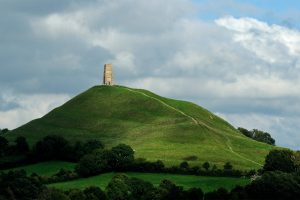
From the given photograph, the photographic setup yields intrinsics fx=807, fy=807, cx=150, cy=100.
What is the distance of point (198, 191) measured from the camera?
4889 inches

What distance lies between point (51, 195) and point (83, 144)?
6145 centimetres

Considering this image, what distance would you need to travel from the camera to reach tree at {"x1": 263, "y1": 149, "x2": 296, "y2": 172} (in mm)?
149250

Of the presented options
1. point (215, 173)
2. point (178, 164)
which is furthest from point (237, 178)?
point (178, 164)

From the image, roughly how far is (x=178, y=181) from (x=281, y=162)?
21.2 meters

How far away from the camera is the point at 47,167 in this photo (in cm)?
16325

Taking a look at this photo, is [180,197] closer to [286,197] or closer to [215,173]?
[286,197]

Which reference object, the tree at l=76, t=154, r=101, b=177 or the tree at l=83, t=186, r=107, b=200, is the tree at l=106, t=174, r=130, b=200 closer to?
the tree at l=83, t=186, r=107, b=200

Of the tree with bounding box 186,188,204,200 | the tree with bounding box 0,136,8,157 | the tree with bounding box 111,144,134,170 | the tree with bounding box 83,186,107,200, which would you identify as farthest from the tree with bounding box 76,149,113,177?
the tree with bounding box 186,188,204,200

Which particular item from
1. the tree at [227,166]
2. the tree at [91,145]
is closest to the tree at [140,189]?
the tree at [227,166]

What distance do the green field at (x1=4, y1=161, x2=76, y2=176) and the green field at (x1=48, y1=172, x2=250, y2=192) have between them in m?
12.3

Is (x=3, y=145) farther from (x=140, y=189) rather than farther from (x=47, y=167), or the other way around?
(x=140, y=189)

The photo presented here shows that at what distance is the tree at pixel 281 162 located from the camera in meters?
149

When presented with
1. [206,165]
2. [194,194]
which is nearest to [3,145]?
[206,165]

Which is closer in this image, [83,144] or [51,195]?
[51,195]
